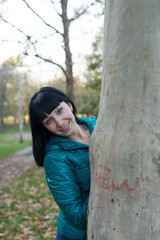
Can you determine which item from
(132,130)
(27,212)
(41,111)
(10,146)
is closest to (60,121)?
(41,111)

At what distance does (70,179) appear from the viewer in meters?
1.47

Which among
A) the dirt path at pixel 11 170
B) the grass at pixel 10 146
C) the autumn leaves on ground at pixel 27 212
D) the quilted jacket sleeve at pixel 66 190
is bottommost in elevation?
the grass at pixel 10 146

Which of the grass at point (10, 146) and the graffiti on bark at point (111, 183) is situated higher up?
the graffiti on bark at point (111, 183)

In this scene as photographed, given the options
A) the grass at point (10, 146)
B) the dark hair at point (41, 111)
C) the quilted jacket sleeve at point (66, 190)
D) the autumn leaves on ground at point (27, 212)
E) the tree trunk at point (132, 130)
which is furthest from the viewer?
the grass at point (10, 146)

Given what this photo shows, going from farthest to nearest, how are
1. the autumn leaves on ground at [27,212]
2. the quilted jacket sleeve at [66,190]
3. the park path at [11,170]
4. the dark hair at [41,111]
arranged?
the park path at [11,170] → the autumn leaves on ground at [27,212] → the dark hair at [41,111] → the quilted jacket sleeve at [66,190]

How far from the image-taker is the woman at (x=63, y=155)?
1448 millimetres

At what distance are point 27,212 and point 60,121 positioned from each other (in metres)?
3.79

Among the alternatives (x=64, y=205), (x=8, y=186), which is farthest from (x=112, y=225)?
(x=8, y=186)

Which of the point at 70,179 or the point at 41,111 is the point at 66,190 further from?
the point at 41,111

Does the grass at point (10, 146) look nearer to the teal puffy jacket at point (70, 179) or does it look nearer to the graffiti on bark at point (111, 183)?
the teal puffy jacket at point (70, 179)

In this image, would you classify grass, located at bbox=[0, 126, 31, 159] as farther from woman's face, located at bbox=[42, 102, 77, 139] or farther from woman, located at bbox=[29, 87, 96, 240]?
woman's face, located at bbox=[42, 102, 77, 139]

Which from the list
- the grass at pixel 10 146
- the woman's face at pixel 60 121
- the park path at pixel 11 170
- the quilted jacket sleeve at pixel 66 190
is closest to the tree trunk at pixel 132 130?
the quilted jacket sleeve at pixel 66 190

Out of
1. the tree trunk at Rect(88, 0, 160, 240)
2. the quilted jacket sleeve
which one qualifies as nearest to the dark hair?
the quilted jacket sleeve

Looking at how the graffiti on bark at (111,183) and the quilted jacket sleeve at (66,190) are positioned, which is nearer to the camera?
the graffiti on bark at (111,183)
